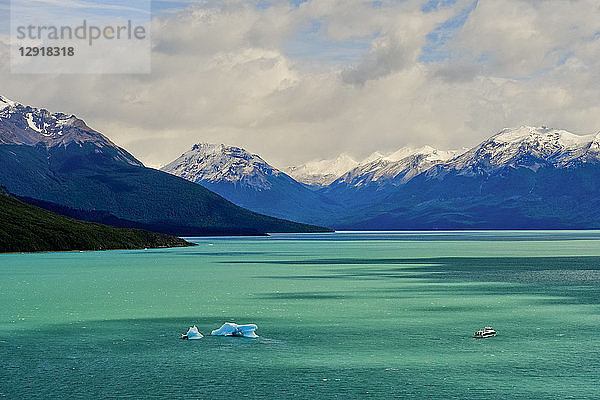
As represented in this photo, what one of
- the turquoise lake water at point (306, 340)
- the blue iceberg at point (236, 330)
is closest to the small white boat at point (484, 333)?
the turquoise lake water at point (306, 340)

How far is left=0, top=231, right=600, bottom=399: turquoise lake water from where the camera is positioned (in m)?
39.9

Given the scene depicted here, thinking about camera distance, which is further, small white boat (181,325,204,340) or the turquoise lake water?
small white boat (181,325,204,340)

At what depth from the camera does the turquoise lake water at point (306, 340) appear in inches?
1572

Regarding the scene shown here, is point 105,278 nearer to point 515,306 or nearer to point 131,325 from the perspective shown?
point 131,325

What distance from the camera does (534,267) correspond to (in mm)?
131625

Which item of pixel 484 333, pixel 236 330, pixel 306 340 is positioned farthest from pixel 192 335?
pixel 484 333

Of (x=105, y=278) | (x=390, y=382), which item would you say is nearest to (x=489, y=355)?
(x=390, y=382)

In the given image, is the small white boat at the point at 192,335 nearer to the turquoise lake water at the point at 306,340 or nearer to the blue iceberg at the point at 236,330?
the turquoise lake water at the point at 306,340

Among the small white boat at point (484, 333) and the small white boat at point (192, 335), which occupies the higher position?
the small white boat at point (192, 335)

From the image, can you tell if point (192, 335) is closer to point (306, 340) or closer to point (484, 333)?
point (306, 340)

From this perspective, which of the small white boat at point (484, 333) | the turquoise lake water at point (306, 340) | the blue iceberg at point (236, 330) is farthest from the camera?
the blue iceberg at point (236, 330)

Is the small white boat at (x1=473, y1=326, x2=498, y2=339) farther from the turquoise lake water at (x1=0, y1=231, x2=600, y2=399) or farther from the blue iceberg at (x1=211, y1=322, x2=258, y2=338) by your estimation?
the blue iceberg at (x1=211, y1=322, x2=258, y2=338)

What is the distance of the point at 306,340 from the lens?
53.6m

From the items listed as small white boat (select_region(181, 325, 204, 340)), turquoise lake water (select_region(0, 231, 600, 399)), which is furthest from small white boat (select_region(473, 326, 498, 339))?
small white boat (select_region(181, 325, 204, 340))
